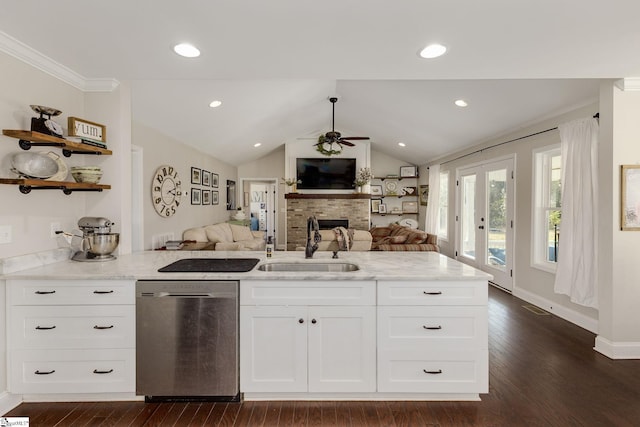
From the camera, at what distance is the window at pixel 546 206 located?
386 centimetres

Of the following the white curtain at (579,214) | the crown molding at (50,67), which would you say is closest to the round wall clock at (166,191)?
the crown molding at (50,67)

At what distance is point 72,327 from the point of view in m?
1.97

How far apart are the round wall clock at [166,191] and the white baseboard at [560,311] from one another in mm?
5038

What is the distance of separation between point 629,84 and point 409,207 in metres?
6.09

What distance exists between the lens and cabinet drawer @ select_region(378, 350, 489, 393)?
6.53 ft

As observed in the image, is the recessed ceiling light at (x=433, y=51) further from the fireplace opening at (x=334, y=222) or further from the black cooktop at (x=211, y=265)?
the fireplace opening at (x=334, y=222)

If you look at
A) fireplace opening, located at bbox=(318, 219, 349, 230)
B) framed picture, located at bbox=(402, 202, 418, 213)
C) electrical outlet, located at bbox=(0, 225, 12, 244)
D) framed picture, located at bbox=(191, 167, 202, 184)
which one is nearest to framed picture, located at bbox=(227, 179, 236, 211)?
framed picture, located at bbox=(191, 167, 202, 184)

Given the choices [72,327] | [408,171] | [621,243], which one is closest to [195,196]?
[72,327]

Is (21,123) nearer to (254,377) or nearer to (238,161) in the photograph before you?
(254,377)

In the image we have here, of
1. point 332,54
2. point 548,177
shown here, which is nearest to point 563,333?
point 548,177

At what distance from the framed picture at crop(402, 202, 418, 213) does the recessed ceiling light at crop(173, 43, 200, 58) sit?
7.21 metres

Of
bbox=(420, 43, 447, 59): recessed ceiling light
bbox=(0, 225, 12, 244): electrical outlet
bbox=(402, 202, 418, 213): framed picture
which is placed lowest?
bbox=(0, 225, 12, 244): electrical outlet

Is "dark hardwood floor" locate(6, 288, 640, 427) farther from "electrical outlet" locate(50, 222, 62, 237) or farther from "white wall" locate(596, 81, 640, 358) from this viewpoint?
"electrical outlet" locate(50, 222, 62, 237)

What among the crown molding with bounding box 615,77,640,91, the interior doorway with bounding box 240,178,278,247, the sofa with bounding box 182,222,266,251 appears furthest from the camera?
the interior doorway with bounding box 240,178,278,247
